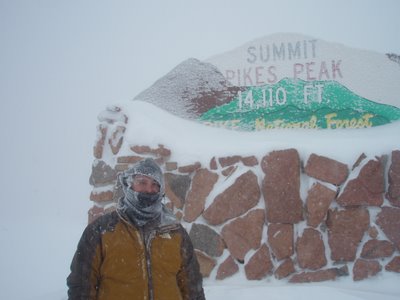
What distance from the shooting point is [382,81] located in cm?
337

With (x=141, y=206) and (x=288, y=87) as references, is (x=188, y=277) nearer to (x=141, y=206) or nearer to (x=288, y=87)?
(x=141, y=206)

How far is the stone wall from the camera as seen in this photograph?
294cm

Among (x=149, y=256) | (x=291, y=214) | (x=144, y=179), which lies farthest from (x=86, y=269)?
(x=291, y=214)

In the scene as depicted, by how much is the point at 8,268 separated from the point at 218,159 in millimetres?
3674

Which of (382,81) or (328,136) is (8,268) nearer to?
(328,136)

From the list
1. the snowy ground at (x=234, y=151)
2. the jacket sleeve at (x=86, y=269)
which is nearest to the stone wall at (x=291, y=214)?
the snowy ground at (x=234, y=151)

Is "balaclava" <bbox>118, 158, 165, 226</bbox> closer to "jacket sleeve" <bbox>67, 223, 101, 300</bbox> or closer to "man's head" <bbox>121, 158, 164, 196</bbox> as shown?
"man's head" <bbox>121, 158, 164, 196</bbox>

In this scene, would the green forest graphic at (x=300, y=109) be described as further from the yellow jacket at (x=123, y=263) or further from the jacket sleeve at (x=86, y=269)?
the jacket sleeve at (x=86, y=269)

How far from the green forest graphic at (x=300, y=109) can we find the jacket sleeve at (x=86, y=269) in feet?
7.36

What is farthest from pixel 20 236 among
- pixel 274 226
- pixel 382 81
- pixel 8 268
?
pixel 382 81

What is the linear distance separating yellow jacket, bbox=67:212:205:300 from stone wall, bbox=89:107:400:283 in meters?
1.53

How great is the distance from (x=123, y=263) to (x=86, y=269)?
16 cm

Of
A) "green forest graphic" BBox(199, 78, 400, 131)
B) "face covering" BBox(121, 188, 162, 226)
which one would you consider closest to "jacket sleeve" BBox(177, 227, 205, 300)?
"face covering" BBox(121, 188, 162, 226)

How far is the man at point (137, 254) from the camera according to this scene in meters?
1.53
